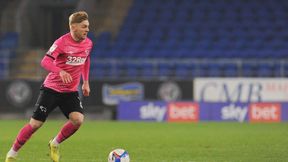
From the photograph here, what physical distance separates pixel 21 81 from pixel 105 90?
9.64 feet

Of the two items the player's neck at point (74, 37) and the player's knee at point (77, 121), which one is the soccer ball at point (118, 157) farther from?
the player's neck at point (74, 37)

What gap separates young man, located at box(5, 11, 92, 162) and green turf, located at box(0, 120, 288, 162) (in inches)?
37.6

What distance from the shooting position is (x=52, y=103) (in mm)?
9812

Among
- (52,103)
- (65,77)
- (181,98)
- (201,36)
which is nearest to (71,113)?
(52,103)

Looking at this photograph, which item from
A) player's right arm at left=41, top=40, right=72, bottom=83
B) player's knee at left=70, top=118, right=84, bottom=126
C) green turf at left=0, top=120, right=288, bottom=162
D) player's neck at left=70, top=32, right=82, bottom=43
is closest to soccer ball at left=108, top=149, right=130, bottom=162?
player's knee at left=70, top=118, right=84, bottom=126

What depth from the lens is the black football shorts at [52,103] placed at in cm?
973

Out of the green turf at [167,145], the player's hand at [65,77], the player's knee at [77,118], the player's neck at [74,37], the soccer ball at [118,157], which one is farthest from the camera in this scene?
the green turf at [167,145]

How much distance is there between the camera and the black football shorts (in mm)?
9734

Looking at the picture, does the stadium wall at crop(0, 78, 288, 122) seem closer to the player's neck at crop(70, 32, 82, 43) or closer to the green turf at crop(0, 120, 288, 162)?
the green turf at crop(0, 120, 288, 162)

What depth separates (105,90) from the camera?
81.6 feet

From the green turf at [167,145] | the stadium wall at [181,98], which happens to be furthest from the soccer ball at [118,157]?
the stadium wall at [181,98]

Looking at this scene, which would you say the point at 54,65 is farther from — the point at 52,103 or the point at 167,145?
the point at 167,145

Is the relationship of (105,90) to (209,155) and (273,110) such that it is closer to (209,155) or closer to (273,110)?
(273,110)

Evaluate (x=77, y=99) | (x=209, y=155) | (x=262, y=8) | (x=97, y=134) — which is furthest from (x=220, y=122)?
(x=77, y=99)
